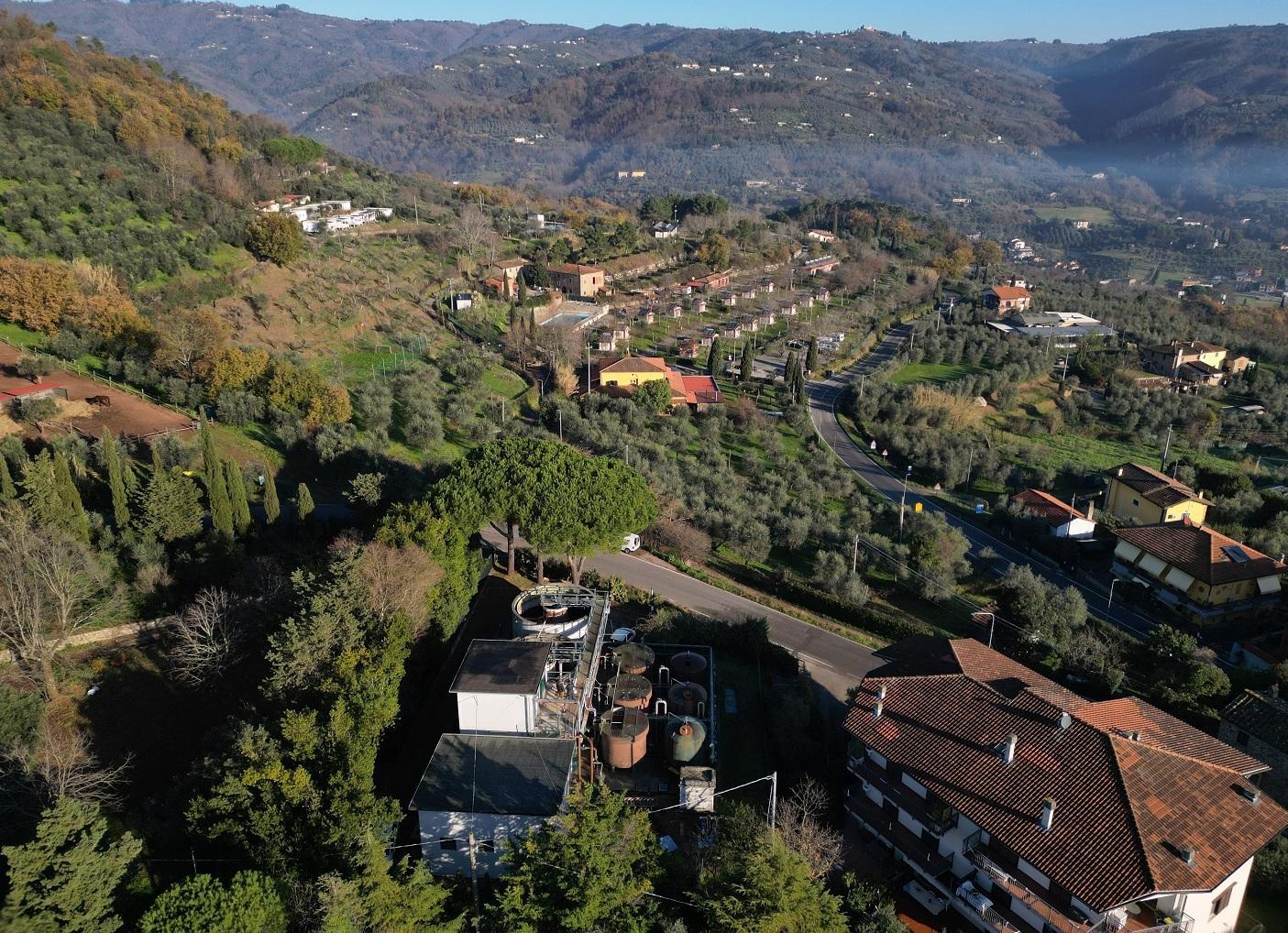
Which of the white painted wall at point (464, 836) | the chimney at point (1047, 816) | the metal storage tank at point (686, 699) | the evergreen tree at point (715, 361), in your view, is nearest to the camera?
the chimney at point (1047, 816)

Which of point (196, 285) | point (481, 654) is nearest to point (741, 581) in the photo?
point (481, 654)

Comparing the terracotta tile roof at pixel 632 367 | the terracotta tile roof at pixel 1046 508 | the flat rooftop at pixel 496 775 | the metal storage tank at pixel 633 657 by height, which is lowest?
the terracotta tile roof at pixel 1046 508

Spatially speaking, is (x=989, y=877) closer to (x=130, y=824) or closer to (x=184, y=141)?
(x=130, y=824)

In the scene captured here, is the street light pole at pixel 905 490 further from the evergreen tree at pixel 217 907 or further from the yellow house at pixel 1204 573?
the evergreen tree at pixel 217 907

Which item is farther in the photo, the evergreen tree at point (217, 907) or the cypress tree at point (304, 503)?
the cypress tree at point (304, 503)

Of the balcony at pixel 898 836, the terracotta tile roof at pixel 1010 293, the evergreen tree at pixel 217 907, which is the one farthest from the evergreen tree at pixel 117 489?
the terracotta tile roof at pixel 1010 293

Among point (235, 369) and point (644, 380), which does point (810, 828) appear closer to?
point (235, 369)

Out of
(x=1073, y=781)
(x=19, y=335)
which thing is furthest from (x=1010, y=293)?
(x=19, y=335)

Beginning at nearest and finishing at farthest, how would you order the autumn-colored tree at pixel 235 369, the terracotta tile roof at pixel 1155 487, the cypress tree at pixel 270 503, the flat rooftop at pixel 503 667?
the flat rooftop at pixel 503 667
the cypress tree at pixel 270 503
the autumn-colored tree at pixel 235 369
the terracotta tile roof at pixel 1155 487
